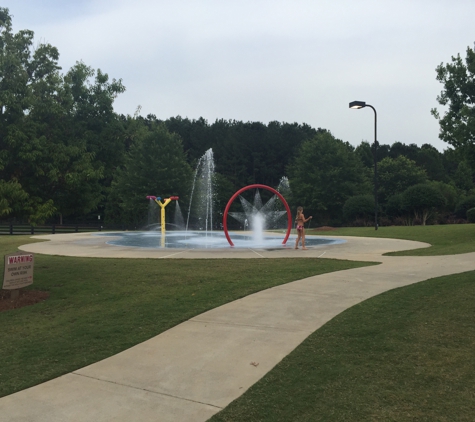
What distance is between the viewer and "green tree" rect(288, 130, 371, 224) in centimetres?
4938

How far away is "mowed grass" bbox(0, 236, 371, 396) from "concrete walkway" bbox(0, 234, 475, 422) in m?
0.31

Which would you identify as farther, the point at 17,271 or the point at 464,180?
the point at 464,180

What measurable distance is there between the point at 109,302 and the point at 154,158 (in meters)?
40.7

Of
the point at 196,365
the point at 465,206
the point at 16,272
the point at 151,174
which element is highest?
the point at 151,174

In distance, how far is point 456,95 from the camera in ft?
66.2

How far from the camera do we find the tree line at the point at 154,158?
8.27 m

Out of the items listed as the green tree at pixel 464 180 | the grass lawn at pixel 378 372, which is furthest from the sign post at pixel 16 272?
the green tree at pixel 464 180

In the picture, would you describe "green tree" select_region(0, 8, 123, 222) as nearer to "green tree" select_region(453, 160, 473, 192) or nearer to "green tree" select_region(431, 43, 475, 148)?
"green tree" select_region(431, 43, 475, 148)

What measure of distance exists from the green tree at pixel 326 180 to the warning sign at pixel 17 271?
42.5 meters

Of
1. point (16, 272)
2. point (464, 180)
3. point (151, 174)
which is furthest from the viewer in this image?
point (464, 180)

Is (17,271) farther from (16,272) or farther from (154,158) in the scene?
(154,158)

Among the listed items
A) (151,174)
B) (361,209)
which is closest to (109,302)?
(361,209)

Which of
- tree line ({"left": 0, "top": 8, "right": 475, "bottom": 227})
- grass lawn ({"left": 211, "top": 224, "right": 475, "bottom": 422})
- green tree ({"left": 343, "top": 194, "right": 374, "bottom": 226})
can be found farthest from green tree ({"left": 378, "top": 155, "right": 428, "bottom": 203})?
grass lawn ({"left": 211, "top": 224, "right": 475, "bottom": 422})

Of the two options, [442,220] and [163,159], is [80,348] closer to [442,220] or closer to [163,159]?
[442,220]
